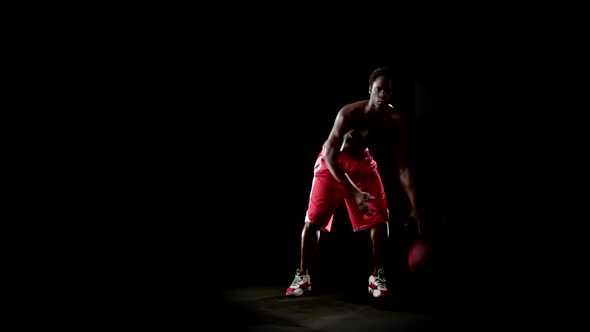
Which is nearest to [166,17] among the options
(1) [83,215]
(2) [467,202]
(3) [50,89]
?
(3) [50,89]

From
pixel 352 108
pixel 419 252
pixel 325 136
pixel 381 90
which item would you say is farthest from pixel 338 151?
pixel 325 136

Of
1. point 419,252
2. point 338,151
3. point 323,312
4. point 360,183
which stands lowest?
point 323,312

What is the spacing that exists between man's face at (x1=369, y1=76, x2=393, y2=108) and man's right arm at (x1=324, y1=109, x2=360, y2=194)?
0.17 m

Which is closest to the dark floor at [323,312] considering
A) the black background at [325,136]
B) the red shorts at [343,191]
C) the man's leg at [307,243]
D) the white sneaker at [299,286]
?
the white sneaker at [299,286]

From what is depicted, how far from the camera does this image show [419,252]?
2553 mm

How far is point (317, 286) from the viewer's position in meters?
2.81

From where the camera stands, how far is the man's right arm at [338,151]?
8.13 feet

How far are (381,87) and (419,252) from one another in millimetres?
899

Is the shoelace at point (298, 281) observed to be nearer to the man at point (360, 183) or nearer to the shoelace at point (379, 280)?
the man at point (360, 183)

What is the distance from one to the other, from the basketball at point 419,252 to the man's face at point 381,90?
773 millimetres

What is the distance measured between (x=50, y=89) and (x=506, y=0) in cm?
279

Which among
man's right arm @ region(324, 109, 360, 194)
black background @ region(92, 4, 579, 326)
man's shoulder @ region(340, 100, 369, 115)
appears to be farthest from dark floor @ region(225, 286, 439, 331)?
man's shoulder @ region(340, 100, 369, 115)

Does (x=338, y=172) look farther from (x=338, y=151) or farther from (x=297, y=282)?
(x=297, y=282)

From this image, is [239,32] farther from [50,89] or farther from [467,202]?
[467,202]
